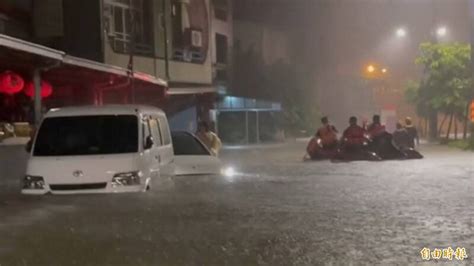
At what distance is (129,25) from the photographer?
28.3 meters

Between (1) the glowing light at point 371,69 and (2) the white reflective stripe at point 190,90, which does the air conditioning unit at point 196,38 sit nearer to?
(2) the white reflective stripe at point 190,90

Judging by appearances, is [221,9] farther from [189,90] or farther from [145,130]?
[145,130]

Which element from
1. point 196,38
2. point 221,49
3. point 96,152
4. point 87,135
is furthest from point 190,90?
point 96,152

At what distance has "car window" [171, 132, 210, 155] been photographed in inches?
572

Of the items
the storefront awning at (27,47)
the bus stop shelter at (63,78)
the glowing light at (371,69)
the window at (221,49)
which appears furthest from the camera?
the window at (221,49)

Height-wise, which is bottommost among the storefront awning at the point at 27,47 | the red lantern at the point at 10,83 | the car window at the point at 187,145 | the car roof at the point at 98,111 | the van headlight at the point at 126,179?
the van headlight at the point at 126,179

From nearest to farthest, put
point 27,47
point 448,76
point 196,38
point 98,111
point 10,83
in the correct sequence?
point 98,111
point 27,47
point 10,83
point 196,38
point 448,76

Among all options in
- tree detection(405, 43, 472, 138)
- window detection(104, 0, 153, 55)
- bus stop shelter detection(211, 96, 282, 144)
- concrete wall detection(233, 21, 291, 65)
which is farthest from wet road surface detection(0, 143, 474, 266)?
concrete wall detection(233, 21, 291, 65)

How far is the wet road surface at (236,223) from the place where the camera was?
757 centimetres

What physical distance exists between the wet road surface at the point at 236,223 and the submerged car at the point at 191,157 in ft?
0.69

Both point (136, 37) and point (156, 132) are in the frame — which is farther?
point (136, 37)

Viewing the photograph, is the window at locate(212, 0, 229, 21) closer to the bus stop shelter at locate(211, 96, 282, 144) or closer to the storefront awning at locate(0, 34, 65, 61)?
the bus stop shelter at locate(211, 96, 282, 144)

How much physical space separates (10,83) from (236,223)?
282 inches

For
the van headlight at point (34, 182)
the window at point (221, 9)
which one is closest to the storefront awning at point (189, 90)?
the window at point (221, 9)
